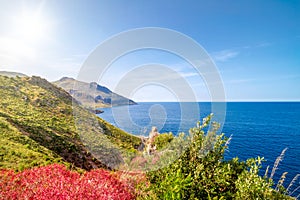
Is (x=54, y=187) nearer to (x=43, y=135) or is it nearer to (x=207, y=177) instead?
(x=207, y=177)

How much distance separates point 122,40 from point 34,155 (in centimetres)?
1177

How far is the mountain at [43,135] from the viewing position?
16.1 m

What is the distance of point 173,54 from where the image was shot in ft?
34.2

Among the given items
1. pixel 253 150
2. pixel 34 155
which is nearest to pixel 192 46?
pixel 34 155

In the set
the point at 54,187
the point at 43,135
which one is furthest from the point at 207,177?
the point at 43,135

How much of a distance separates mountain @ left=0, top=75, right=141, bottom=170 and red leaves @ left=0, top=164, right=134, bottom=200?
5427 millimetres

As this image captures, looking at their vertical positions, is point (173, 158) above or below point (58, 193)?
above

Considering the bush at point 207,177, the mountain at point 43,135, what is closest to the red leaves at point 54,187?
the bush at point 207,177

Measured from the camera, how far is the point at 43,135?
26094mm

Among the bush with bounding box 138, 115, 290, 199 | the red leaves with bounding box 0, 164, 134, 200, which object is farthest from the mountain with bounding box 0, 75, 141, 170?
the bush with bounding box 138, 115, 290, 199

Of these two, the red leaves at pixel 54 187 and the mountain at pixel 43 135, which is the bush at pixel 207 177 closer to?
the red leaves at pixel 54 187

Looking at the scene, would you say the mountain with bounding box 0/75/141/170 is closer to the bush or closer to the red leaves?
the red leaves

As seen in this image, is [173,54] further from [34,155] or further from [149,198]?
[34,155]

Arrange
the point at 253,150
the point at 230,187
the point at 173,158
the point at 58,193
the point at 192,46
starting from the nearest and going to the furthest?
the point at 58,193
the point at 230,187
the point at 173,158
the point at 192,46
the point at 253,150
